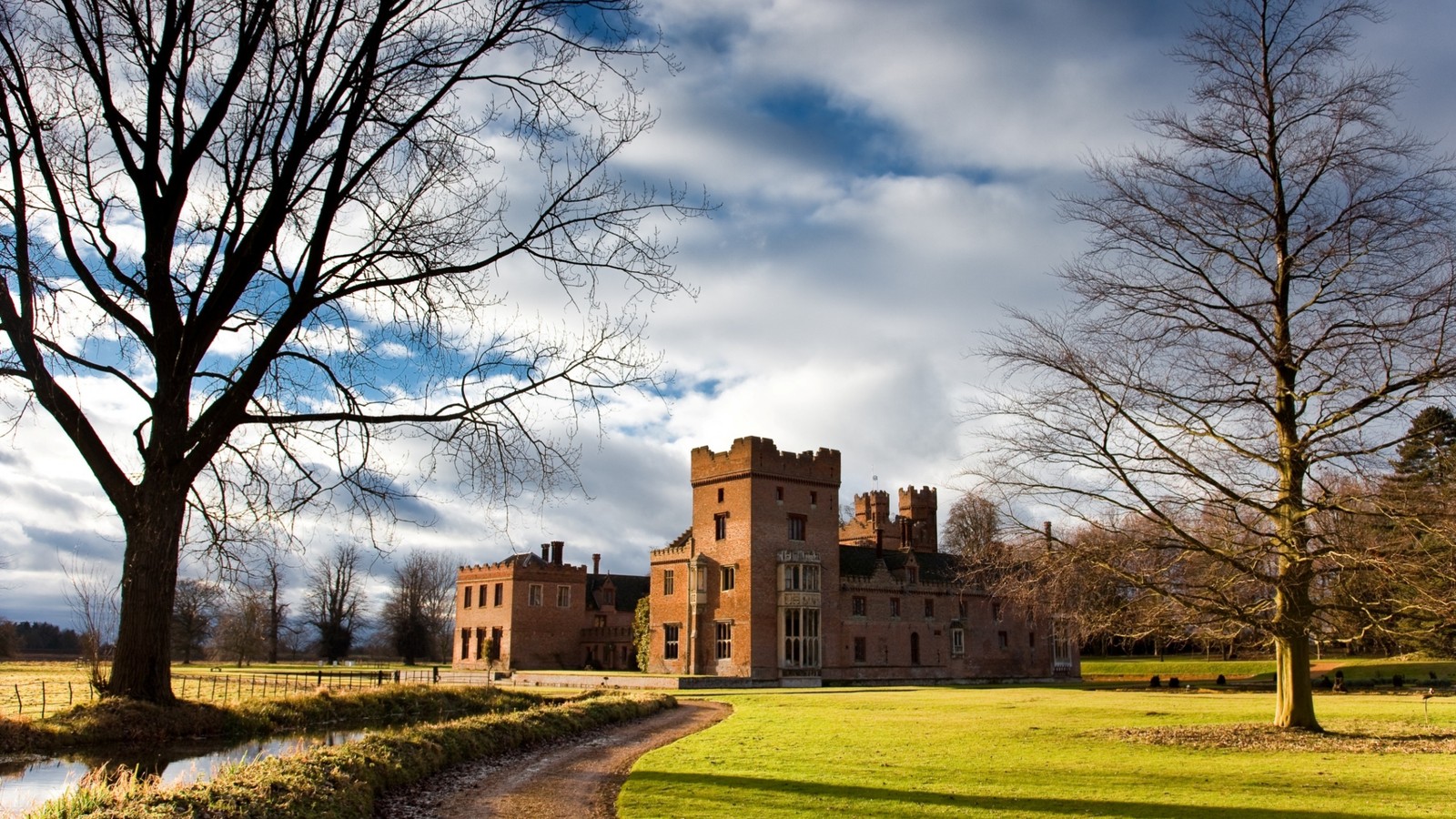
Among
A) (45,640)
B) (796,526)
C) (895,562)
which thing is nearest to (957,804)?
(796,526)

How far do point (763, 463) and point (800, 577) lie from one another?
559 cm

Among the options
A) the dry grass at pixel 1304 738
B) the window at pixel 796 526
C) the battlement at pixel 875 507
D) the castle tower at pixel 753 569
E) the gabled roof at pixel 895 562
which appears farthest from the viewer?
the battlement at pixel 875 507

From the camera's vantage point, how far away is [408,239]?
43.6 ft

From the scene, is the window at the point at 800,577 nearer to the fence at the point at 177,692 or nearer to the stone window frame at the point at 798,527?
the stone window frame at the point at 798,527

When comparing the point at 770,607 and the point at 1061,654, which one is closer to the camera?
the point at 770,607

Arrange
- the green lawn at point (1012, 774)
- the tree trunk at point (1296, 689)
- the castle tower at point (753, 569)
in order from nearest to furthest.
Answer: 1. the green lawn at point (1012, 774)
2. the tree trunk at point (1296, 689)
3. the castle tower at point (753, 569)

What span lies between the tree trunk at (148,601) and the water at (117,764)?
0.87 m

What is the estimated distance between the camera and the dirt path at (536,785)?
11.0 meters

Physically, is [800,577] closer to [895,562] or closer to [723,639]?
[723,639]

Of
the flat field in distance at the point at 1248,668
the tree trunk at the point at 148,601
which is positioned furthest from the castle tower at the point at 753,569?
the tree trunk at the point at 148,601

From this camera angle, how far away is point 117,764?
13.3m

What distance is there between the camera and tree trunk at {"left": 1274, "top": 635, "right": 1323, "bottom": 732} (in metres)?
17.4

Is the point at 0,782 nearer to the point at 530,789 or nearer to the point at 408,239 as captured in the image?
the point at 530,789

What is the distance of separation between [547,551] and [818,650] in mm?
21813
